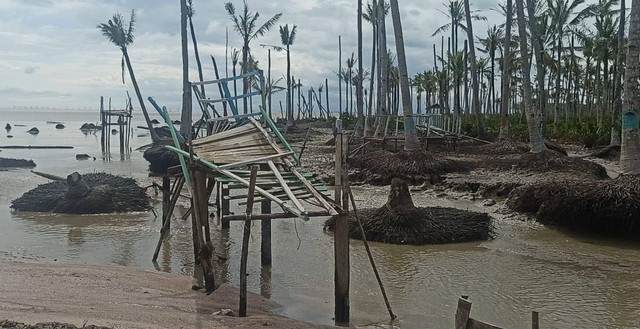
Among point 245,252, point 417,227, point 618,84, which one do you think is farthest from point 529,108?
point 245,252

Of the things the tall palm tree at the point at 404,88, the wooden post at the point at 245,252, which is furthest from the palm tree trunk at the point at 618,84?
the wooden post at the point at 245,252

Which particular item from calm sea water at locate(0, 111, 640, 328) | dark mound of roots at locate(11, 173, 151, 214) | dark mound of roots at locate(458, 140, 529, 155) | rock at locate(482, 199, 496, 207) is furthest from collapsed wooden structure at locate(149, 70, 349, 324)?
dark mound of roots at locate(458, 140, 529, 155)

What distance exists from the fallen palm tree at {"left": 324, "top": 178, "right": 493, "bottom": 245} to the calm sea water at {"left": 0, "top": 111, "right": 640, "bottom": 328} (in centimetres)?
26

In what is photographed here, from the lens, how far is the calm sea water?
27.6ft

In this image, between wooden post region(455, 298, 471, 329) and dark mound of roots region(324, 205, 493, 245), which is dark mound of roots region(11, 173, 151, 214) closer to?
dark mound of roots region(324, 205, 493, 245)

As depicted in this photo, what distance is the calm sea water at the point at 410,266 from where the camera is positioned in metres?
8.41

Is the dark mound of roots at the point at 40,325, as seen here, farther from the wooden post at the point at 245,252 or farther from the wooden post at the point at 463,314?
the wooden post at the point at 463,314

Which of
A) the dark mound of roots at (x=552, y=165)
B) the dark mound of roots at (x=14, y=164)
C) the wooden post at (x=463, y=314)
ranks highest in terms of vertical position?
the dark mound of roots at (x=552, y=165)

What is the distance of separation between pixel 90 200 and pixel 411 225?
320 inches

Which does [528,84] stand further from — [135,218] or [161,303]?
[161,303]

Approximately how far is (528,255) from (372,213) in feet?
10.1

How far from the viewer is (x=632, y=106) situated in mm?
13844

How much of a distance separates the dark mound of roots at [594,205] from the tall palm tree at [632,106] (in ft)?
2.34

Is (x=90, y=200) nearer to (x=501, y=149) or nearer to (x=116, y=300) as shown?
(x=116, y=300)
